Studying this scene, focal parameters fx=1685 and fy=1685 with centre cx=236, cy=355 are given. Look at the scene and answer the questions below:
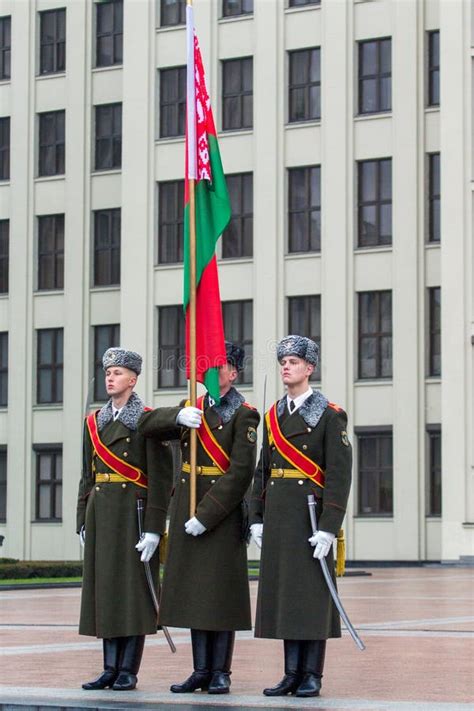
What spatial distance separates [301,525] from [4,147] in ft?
142

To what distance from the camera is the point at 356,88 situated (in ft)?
150

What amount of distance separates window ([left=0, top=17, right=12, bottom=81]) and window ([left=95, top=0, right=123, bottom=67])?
329 centimetres

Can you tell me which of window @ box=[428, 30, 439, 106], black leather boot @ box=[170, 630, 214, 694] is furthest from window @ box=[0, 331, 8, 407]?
black leather boot @ box=[170, 630, 214, 694]

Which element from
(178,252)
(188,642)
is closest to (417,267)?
(178,252)

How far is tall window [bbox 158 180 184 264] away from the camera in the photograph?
159 feet

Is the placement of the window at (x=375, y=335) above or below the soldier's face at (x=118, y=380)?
above

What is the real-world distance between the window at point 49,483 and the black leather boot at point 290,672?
39489 millimetres

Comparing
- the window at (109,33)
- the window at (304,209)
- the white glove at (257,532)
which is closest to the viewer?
the white glove at (257,532)

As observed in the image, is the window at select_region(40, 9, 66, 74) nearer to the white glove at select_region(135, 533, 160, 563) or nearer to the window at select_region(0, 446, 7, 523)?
the window at select_region(0, 446, 7, 523)

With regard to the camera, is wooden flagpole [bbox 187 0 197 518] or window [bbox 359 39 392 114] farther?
window [bbox 359 39 392 114]

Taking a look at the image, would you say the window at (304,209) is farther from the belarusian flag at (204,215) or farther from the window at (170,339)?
the belarusian flag at (204,215)

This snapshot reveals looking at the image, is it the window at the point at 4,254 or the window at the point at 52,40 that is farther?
the window at the point at 4,254

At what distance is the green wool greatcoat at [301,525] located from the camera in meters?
10.2

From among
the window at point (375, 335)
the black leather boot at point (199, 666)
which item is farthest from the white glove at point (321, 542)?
the window at point (375, 335)
